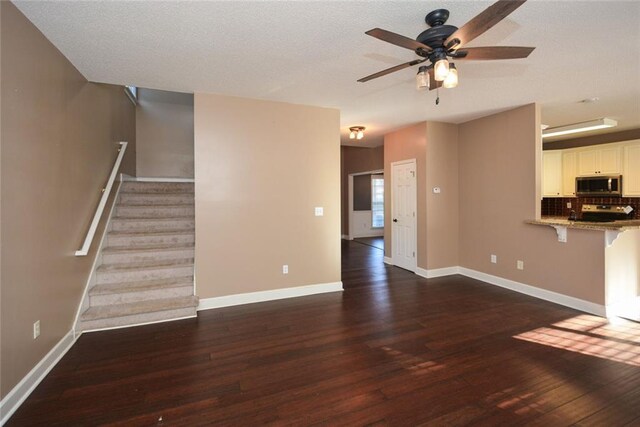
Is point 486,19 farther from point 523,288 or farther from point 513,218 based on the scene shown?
point 523,288

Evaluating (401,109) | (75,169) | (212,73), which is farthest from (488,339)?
(75,169)

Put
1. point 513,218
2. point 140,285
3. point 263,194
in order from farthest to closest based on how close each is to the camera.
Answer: point 513,218, point 263,194, point 140,285

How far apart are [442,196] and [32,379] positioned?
5.52 m

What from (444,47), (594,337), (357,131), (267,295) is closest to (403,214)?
(357,131)

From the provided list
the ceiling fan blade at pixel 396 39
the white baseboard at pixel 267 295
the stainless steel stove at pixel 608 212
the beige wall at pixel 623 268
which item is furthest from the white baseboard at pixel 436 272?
the ceiling fan blade at pixel 396 39

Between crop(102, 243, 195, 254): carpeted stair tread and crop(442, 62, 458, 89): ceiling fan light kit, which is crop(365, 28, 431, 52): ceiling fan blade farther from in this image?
crop(102, 243, 195, 254): carpeted stair tread

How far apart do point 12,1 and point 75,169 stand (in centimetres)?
148

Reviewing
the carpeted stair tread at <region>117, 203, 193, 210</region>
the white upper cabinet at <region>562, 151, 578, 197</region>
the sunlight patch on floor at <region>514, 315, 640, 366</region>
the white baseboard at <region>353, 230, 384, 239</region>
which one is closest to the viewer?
Result: the sunlight patch on floor at <region>514, 315, 640, 366</region>

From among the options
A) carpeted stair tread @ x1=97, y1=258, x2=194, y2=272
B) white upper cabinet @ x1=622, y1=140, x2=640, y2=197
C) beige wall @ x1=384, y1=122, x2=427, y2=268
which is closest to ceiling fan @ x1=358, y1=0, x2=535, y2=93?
beige wall @ x1=384, y1=122, x2=427, y2=268

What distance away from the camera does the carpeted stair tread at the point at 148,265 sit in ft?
11.7

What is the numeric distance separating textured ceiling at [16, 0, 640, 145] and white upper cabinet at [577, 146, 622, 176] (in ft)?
5.71

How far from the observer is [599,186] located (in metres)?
5.51

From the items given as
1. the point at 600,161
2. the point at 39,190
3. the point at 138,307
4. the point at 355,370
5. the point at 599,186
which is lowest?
the point at 355,370

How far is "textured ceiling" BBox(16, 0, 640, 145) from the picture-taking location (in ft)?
6.64
